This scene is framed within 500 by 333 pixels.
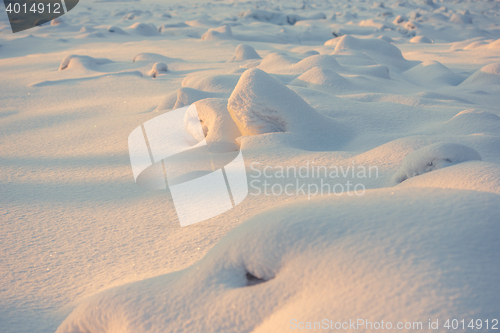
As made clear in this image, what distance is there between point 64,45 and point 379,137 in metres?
5.81

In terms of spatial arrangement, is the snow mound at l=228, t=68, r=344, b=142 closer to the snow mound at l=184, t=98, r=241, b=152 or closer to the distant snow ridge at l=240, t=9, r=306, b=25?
the snow mound at l=184, t=98, r=241, b=152

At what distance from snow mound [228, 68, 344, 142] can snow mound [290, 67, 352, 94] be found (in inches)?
36.6

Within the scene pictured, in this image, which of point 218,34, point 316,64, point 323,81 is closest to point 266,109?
point 323,81

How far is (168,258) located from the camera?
1.15m

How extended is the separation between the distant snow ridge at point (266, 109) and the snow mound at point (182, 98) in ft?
2.13

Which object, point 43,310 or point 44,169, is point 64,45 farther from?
point 43,310

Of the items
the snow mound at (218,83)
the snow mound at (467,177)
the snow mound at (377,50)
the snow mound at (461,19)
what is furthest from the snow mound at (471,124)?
the snow mound at (461,19)

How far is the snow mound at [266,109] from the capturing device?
Answer: 1886 millimetres

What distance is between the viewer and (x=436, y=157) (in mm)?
1303

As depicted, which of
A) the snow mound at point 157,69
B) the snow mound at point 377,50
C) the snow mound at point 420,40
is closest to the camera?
the snow mound at point 157,69

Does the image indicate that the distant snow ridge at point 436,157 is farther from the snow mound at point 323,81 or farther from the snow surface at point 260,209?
the snow mound at point 323,81

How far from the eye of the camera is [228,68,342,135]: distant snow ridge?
74.2 inches

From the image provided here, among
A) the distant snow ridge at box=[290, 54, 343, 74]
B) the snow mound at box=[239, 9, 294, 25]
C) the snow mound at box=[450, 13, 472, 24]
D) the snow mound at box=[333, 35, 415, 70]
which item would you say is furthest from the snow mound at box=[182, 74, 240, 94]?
the snow mound at box=[450, 13, 472, 24]

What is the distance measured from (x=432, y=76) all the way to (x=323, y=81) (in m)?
1.65
